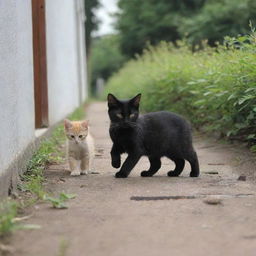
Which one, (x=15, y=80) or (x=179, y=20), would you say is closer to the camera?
(x=15, y=80)

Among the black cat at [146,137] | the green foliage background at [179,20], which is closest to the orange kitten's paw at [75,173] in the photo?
the black cat at [146,137]

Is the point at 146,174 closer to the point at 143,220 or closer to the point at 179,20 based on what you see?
the point at 143,220

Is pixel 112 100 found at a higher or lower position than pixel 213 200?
higher

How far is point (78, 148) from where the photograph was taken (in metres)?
5.43

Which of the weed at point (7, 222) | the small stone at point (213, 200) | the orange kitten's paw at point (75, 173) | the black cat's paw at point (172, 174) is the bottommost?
the black cat's paw at point (172, 174)

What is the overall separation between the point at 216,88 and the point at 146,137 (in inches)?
93.1

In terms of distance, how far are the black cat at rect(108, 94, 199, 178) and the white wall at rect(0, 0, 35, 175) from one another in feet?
3.01

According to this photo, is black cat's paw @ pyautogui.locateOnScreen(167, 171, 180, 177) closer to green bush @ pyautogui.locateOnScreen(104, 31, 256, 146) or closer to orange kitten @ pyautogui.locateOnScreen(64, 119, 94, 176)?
orange kitten @ pyautogui.locateOnScreen(64, 119, 94, 176)

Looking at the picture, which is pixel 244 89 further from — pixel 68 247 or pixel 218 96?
pixel 68 247

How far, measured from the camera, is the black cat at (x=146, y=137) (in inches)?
203

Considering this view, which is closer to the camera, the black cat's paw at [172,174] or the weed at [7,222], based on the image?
the weed at [7,222]

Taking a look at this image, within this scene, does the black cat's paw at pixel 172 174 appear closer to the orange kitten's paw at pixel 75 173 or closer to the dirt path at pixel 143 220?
the dirt path at pixel 143 220

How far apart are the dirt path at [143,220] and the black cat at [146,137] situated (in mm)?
189

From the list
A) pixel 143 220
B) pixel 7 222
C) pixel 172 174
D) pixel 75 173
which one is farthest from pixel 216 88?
pixel 7 222
